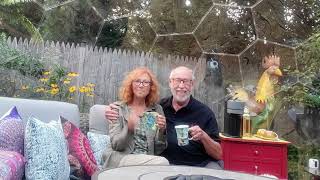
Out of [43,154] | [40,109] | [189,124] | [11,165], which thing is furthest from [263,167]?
[11,165]

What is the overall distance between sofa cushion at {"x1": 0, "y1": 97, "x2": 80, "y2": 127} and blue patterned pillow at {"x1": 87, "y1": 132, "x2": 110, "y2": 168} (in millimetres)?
121

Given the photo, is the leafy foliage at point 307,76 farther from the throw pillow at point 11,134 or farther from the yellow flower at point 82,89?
the throw pillow at point 11,134

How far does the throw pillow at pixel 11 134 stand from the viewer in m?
1.80

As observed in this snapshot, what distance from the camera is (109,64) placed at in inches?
189

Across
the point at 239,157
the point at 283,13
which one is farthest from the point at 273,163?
the point at 283,13

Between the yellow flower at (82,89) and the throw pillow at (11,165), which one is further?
the yellow flower at (82,89)

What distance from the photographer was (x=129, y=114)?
219cm

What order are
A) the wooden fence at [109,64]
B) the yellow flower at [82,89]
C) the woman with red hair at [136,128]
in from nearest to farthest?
the woman with red hair at [136,128]
the yellow flower at [82,89]
the wooden fence at [109,64]

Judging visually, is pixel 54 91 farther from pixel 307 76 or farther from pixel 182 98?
pixel 307 76

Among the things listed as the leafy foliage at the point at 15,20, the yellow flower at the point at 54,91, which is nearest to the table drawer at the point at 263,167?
the yellow flower at the point at 54,91

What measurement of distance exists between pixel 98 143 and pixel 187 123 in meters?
0.50

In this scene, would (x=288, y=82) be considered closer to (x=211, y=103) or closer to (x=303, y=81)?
(x=303, y=81)

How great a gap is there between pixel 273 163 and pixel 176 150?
1096 millimetres

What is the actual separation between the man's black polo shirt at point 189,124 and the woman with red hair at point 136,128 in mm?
117
